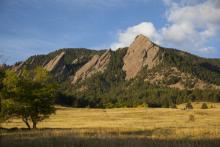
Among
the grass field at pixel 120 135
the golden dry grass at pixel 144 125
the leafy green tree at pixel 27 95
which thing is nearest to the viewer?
the grass field at pixel 120 135

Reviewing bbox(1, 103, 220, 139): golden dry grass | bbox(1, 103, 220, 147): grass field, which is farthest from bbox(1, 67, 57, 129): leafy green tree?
bbox(1, 103, 220, 139): golden dry grass

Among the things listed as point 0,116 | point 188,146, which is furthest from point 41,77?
point 188,146

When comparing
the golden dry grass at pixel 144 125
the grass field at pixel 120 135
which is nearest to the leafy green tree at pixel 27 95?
the grass field at pixel 120 135

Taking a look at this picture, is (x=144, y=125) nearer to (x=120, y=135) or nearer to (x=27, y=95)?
(x=27, y=95)

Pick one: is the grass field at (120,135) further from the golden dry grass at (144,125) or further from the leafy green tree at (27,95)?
the leafy green tree at (27,95)

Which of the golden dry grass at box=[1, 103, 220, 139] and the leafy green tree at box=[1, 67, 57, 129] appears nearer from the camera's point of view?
the golden dry grass at box=[1, 103, 220, 139]

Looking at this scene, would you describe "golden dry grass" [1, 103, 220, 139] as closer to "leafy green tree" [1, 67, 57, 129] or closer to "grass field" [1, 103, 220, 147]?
"grass field" [1, 103, 220, 147]

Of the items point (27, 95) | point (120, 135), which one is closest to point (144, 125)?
point (27, 95)

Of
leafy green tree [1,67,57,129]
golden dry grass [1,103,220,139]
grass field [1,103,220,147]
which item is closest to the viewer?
grass field [1,103,220,147]

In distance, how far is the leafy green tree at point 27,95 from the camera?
1554 inches

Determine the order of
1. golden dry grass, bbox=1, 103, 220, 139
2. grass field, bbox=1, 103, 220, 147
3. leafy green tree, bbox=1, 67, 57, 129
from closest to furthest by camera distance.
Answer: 1. grass field, bbox=1, 103, 220, 147
2. golden dry grass, bbox=1, 103, 220, 139
3. leafy green tree, bbox=1, 67, 57, 129

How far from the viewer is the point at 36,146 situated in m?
17.5

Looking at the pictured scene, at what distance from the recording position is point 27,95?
39.9 metres

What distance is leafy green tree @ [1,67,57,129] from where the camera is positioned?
129ft
